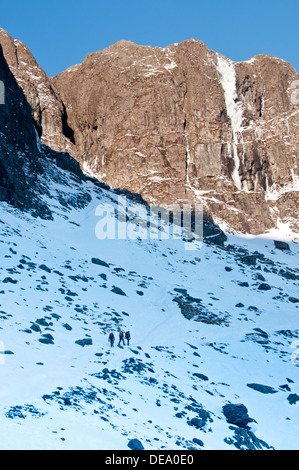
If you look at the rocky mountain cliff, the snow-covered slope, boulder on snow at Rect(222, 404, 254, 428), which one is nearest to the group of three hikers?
the snow-covered slope

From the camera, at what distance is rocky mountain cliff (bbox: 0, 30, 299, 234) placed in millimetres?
95688

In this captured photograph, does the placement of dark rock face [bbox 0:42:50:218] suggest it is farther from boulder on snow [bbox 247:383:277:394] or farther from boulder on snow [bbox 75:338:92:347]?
boulder on snow [bbox 247:383:277:394]

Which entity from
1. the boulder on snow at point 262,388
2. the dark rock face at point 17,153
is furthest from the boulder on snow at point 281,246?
the boulder on snow at point 262,388

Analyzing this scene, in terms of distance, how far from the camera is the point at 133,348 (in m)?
22.6

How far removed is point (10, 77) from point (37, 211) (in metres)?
21.6

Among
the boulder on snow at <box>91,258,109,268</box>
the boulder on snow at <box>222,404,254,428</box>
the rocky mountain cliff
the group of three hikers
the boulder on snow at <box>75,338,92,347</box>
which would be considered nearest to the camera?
the boulder on snow at <box>222,404,254,428</box>

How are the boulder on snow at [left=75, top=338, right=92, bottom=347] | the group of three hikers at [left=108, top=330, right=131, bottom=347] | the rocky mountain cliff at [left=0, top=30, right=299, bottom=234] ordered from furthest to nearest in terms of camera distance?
the rocky mountain cliff at [left=0, top=30, right=299, bottom=234] → the group of three hikers at [left=108, top=330, right=131, bottom=347] → the boulder on snow at [left=75, top=338, right=92, bottom=347]

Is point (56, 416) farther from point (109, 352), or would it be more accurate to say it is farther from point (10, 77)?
point (10, 77)

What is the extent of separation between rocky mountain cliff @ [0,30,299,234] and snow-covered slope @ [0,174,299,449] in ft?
161

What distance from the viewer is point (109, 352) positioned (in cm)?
2045

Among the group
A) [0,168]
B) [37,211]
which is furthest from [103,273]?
[0,168]

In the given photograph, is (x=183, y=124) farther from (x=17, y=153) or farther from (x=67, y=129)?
(x=17, y=153)

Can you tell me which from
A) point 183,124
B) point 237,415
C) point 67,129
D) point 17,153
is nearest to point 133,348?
point 237,415

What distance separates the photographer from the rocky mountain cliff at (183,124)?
314ft
